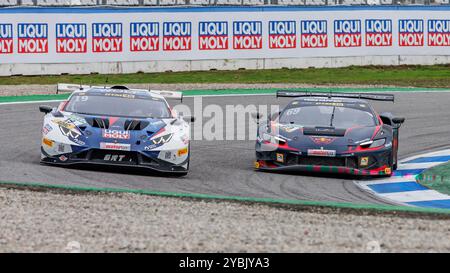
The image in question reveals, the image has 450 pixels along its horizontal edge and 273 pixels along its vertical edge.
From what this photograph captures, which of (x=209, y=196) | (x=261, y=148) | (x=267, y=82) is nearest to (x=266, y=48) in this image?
(x=267, y=82)

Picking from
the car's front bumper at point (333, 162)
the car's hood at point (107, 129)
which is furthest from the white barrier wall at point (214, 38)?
the car's front bumper at point (333, 162)

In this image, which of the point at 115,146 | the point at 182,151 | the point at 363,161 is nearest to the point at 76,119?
the point at 115,146

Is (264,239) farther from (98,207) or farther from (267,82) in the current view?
(267,82)

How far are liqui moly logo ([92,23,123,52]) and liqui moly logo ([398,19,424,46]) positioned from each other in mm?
8327

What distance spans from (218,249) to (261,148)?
629 centimetres

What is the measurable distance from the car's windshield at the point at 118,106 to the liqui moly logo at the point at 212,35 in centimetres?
1367

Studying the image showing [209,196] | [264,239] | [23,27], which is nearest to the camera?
[264,239]

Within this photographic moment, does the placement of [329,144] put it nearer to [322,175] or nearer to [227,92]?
[322,175]

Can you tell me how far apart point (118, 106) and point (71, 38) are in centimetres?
1273

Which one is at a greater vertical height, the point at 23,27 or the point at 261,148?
the point at 23,27

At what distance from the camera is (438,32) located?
32.1 meters

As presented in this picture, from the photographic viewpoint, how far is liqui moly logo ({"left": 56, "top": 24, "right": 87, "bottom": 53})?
1092 inches

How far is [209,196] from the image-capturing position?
12.3m

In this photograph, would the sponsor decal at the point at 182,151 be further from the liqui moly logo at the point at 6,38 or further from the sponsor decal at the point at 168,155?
the liqui moly logo at the point at 6,38
